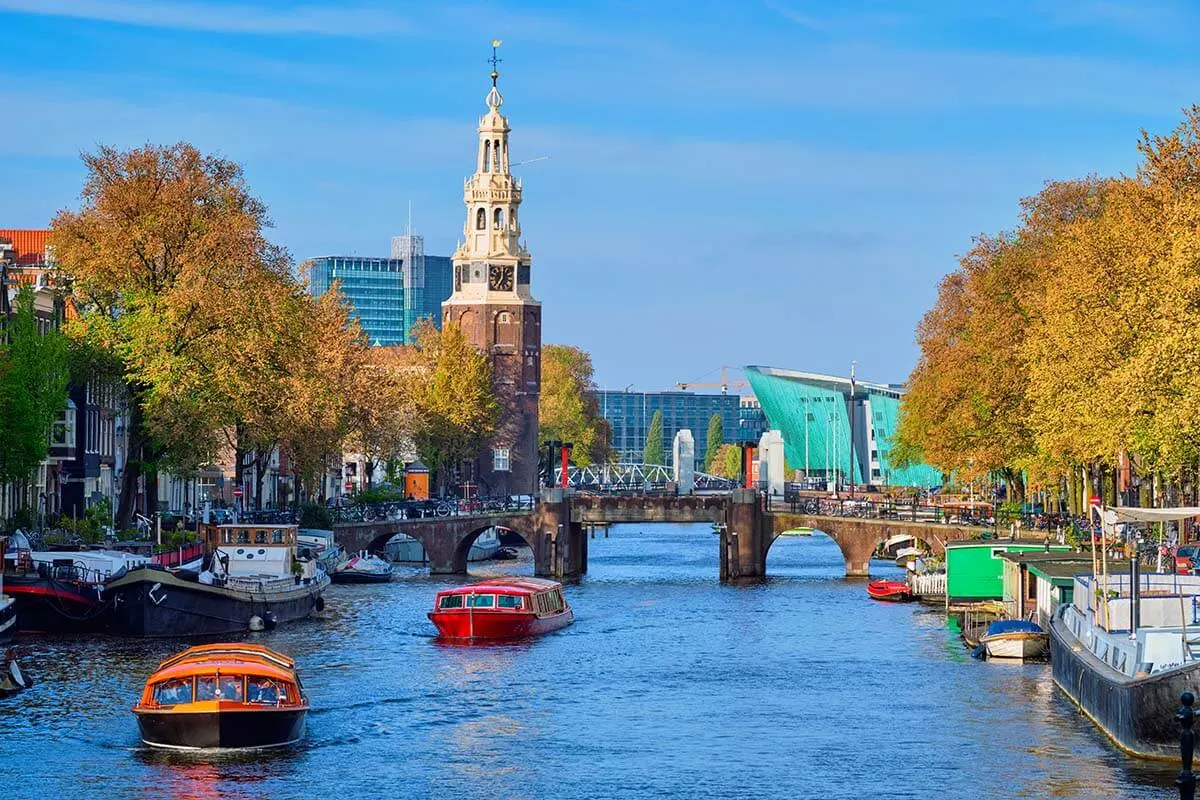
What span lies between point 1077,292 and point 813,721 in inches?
1226

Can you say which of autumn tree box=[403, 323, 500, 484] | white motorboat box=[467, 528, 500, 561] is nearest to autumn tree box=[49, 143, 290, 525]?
white motorboat box=[467, 528, 500, 561]

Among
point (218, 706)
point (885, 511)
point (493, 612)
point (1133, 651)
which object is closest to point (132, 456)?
point (493, 612)

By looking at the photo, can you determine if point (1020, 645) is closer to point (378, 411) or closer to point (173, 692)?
point (173, 692)

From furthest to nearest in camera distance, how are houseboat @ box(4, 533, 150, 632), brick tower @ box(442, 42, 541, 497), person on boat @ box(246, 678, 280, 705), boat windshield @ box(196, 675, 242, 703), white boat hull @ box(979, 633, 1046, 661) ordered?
brick tower @ box(442, 42, 541, 497) → houseboat @ box(4, 533, 150, 632) → white boat hull @ box(979, 633, 1046, 661) → person on boat @ box(246, 678, 280, 705) → boat windshield @ box(196, 675, 242, 703)

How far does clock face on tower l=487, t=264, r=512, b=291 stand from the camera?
195m

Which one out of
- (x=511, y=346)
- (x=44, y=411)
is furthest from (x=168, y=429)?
(x=511, y=346)

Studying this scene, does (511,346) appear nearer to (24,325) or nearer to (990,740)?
(24,325)

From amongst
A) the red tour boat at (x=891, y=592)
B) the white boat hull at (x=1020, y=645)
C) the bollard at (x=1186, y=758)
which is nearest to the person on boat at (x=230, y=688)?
the bollard at (x=1186, y=758)

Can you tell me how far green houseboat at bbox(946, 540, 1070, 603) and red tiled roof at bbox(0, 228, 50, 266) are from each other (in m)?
56.1

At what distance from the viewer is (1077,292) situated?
91375mm

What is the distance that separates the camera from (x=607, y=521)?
463 feet

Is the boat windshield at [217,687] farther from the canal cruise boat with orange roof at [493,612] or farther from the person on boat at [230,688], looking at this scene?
the canal cruise boat with orange roof at [493,612]

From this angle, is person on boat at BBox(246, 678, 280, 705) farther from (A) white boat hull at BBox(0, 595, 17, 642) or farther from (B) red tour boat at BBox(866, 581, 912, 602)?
(B) red tour boat at BBox(866, 581, 912, 602)

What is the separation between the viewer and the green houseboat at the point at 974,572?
10188 centimetres
